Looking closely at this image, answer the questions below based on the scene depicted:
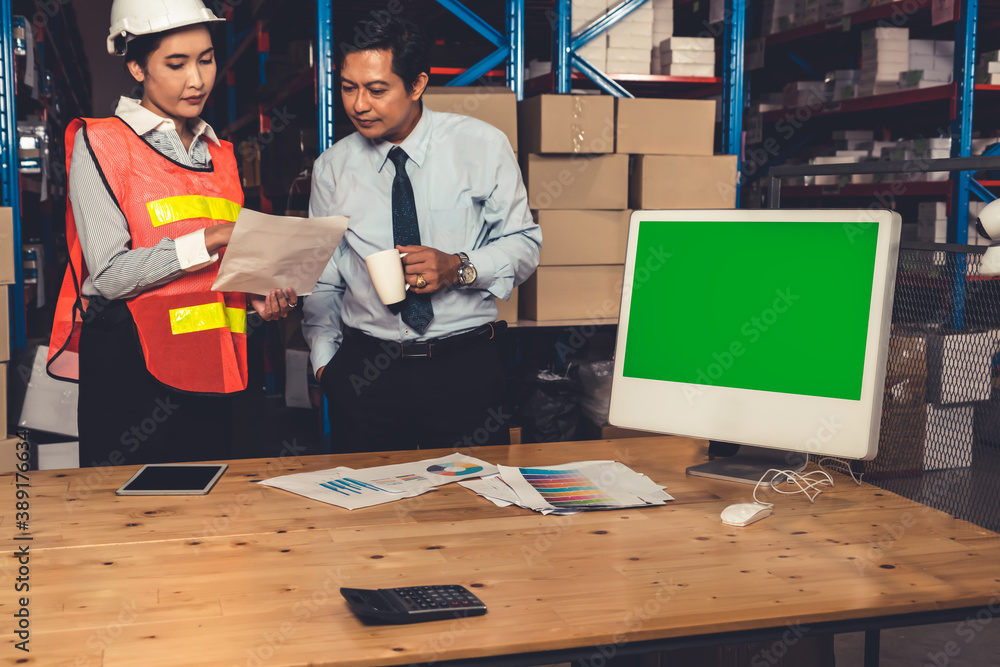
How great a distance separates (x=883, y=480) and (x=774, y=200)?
1.96ft

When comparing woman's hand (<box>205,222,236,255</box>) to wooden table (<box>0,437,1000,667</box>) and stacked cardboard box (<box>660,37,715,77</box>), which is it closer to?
wooden table (<box>0,437,1000,667</box>)

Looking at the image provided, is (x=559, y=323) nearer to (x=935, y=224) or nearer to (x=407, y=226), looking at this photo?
(x=407, y=226)

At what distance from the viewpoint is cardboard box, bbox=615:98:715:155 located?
10.5 feet

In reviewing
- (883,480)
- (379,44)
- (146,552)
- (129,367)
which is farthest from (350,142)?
(883,480)

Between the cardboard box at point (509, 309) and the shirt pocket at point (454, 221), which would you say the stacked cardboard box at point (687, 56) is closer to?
the cardboard box at point (509, 309)

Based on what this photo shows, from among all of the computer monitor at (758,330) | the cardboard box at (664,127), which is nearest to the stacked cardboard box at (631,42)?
the cardboard box at (664,127)

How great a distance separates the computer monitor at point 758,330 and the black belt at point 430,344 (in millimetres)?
559

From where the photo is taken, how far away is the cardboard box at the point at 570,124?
3.09 metres

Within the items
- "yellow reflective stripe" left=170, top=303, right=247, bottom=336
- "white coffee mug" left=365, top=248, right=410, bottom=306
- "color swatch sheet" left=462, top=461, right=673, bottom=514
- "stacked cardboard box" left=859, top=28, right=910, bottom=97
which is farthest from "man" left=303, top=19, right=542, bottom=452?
"stacked cardboard box" left=859, top=28, right=910, bottom=97

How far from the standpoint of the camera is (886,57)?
15.4ft

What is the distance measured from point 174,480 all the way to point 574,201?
204 cm

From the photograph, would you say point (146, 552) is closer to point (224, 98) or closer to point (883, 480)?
point (883, 480)

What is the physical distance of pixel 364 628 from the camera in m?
0.94

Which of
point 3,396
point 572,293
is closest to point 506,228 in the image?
point 572,293
